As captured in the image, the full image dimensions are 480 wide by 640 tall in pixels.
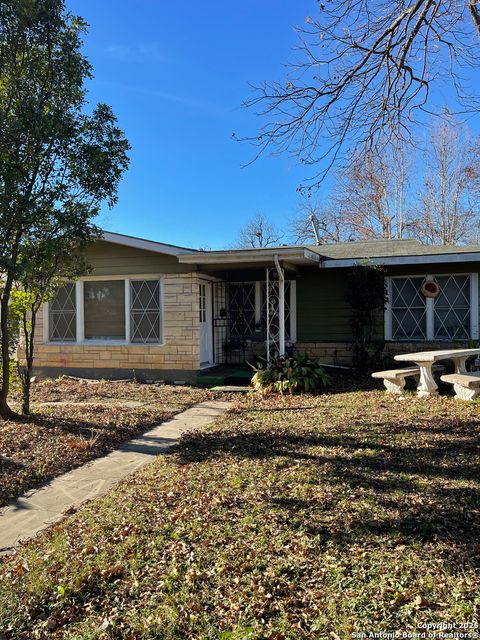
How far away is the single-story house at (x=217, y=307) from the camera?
985 centimetres

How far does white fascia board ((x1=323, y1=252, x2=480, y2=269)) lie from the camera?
29.7 feet

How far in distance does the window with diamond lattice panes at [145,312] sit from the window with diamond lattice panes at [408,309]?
17.6ft

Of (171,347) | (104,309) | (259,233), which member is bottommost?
(171,347)

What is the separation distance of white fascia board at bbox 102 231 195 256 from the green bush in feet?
9.53

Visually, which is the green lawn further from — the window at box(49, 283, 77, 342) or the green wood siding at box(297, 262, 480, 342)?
the window at box(49, 283, 77, 342)

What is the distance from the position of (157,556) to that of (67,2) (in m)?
6.25

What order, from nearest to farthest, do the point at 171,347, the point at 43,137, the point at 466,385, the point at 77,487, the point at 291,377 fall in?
1. the point at 77,487
2. the point at 43,137
3. the point at 466,385
4. the point at 291,377
5. the point at 171,347

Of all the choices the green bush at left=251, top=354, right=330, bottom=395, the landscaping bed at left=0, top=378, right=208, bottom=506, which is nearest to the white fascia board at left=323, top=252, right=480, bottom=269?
the green bush at left=251, top=354, right=330, bottom=395

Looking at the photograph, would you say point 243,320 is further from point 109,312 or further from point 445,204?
point 445,204

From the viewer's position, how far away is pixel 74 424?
246 inches

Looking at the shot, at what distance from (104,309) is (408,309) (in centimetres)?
695

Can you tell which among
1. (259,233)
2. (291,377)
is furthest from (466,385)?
(259,233)

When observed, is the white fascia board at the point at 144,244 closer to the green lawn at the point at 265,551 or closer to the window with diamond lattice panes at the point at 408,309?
the window with diamond lattice panes at the point at 408,309

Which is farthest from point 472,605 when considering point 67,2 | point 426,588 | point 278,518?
point 67,2
